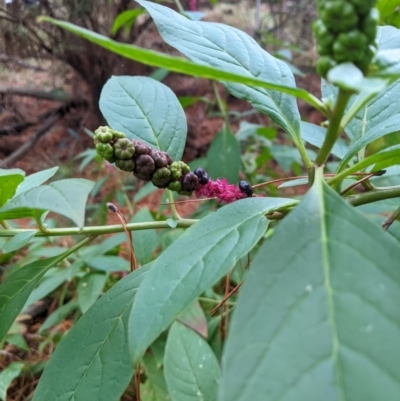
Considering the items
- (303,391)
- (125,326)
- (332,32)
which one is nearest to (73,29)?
(332,32)

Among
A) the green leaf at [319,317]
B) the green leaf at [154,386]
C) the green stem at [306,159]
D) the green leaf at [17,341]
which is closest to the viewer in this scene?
the green leaf at [319,317]

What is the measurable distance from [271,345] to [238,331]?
3 cm

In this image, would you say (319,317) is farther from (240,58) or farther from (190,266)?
(240,58)

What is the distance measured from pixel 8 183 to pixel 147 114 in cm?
28

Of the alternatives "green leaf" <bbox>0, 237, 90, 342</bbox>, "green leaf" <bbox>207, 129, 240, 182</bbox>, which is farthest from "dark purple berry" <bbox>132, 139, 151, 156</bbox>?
"green leaf" <bbox>207, 129, 240, 182</bbox>

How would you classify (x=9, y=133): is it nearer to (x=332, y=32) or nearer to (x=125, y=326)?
(x=125, y=326)

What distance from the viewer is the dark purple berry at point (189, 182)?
693 millimetres

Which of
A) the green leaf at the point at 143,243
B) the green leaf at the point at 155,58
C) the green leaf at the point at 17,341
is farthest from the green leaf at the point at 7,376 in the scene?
the green leaf at the point at 155,58

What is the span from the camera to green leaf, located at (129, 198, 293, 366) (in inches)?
16.8

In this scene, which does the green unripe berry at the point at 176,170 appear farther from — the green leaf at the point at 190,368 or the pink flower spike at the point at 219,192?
the green leaf at the point at 190,368

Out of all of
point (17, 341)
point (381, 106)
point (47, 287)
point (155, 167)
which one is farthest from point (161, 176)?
point (17, 341)

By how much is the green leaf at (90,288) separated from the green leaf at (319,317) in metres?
0.91

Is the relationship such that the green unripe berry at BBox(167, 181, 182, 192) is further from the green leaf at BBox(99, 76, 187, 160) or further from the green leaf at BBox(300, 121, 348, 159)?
the green leaf at BBox(300, 121, 348, 159)

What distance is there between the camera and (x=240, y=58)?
69 centimetres
